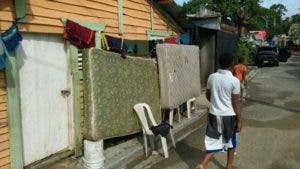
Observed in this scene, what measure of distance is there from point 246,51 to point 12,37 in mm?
27617

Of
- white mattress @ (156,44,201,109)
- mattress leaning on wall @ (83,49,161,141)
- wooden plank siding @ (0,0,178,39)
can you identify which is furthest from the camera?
white mattress @ (156,44,201,109)

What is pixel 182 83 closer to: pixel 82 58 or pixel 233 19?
pixel 82 58

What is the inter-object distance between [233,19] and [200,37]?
→ 31.1 meters

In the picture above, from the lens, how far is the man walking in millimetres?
5824

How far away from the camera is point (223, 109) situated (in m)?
5.91

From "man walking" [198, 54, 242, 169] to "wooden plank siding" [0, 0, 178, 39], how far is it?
3.04 m

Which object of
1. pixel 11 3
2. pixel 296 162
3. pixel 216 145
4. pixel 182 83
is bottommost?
pixel 296 162

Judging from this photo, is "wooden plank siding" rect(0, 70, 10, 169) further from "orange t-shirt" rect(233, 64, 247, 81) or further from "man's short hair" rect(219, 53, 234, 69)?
"orange t-shirt" rect(233, 64, 247, 81)

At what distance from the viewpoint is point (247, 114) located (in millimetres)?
11938

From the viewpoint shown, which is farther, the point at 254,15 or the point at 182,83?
the point at 254,15

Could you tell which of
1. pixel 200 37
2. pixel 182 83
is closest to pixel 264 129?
pixel 182 83

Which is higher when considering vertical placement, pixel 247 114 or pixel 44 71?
pixel 44 71

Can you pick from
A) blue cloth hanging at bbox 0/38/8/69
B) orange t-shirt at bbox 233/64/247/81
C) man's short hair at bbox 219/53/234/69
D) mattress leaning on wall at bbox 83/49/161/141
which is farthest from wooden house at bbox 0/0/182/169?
orange t-shirt at bbox 233/64/247/81

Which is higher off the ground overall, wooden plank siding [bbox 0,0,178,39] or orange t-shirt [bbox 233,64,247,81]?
wooden plank siding [bbox 0,0,178,39]
